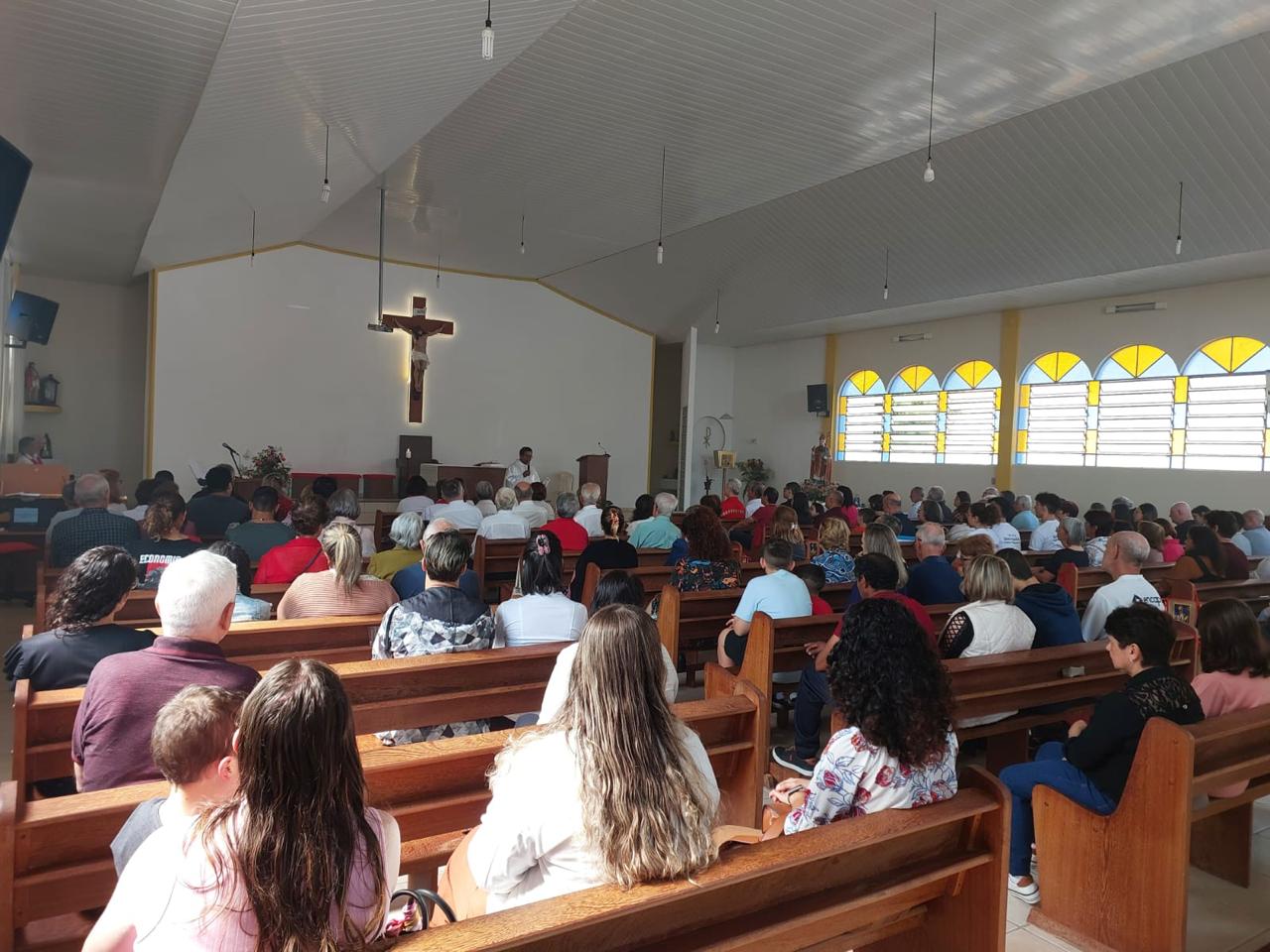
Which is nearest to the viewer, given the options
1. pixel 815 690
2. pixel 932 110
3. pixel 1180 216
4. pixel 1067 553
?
pixel 815 690

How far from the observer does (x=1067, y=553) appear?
17.7 ft

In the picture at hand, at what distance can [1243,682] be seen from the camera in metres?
2.81

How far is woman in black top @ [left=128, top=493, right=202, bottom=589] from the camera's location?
3854 millimetres

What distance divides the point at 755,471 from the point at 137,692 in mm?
14215

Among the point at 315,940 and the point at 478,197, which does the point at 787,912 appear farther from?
the point at 478,197

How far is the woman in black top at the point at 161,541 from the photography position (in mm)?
3854

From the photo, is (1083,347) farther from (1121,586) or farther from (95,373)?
(95,373)

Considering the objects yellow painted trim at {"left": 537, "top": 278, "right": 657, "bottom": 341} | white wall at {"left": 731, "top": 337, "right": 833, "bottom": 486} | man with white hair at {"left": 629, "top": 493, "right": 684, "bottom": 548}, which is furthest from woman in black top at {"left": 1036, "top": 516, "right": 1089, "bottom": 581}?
yellow painted trim at {"left": 537, "top": 278, "right": 657, "bottom": 341}

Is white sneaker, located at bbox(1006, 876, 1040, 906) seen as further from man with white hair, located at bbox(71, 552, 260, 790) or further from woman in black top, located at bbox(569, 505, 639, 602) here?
woman in black top, located at bbox(569, 505, 639, 602)

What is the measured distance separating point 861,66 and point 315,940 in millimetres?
6376

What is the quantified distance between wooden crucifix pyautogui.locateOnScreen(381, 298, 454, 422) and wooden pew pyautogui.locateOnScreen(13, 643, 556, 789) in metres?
9.76

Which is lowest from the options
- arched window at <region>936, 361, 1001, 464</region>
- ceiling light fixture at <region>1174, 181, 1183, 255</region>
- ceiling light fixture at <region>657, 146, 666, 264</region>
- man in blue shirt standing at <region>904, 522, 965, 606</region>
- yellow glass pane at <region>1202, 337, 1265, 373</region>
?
man in blue shirt standing at <region>904, 522, 965, 606</region>

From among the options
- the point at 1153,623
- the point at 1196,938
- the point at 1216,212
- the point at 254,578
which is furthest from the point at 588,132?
the point at 1196,938

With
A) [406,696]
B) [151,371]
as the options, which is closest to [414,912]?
[406,696]
